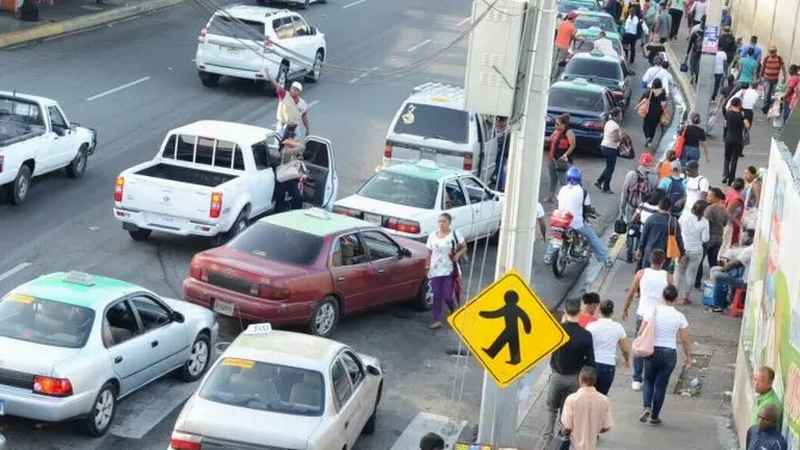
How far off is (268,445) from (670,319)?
4652mm

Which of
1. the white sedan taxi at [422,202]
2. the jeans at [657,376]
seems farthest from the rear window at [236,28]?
the jeans at [657,376]

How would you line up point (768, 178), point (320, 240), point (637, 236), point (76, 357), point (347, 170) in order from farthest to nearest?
point (347, 170) < point (637, 236) < point (320, 240) < point (768, 178) < point (76, 357)

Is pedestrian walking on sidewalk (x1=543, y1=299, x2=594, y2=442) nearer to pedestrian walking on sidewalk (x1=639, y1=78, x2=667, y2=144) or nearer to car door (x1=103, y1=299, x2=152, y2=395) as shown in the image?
car door (x1=103, y1=299, x2=152, y2=395)

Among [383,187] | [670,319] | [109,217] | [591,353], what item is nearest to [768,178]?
[670,319]

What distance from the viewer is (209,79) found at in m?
33.5

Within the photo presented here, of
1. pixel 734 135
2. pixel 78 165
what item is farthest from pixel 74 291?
pixel 734 135

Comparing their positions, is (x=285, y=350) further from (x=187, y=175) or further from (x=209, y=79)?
(x=209, y=79)

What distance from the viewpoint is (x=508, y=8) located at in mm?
14648

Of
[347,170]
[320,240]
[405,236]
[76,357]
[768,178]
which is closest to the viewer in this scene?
[76,357]

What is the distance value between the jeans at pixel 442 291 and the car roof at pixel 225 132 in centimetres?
412

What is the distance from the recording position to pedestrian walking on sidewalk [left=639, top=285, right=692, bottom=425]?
1591 centimetres

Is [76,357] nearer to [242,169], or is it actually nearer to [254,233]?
[254,233]

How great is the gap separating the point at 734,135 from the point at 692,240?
25.4ft

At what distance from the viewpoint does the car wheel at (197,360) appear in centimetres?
1673
